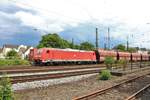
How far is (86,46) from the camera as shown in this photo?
110625 millimetres

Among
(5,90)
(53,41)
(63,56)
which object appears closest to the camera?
(5,90)

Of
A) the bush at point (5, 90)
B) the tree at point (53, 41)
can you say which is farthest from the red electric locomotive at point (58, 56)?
the tree at point (53, 41)

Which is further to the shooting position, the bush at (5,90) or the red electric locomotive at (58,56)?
the red electric locomotive at (58,56)

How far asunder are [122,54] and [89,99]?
5696 cm

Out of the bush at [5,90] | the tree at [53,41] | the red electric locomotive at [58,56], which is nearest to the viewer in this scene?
the bush at [5,90]

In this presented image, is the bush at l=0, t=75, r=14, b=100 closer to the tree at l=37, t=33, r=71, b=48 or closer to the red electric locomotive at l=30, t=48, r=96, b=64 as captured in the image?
the red electric locomotive at l=30, t=48, r=96, b=64

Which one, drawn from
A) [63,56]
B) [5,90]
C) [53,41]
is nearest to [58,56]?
[63,56]

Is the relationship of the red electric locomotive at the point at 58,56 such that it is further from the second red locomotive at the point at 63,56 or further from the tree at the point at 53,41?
the tree at the point at 53,41

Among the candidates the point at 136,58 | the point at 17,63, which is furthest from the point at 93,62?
the point at 136,58

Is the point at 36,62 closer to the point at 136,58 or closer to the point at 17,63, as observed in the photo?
the point at 17,63

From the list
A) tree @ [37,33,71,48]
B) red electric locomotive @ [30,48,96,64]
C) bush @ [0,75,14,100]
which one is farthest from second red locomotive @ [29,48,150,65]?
tree @ [37,33,71,48]

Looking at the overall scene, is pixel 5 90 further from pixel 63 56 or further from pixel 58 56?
pixel 63 56

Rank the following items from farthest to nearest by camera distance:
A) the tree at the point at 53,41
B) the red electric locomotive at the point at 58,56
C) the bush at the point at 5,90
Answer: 1. the tree at the point at 53,41
2. the red electric locomotive at the point at 58,56
3. the bush at the point at 5,90

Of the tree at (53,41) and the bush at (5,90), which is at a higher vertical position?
the tree at (53,41)
